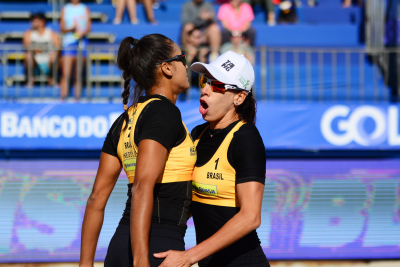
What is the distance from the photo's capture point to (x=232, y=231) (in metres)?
1.84

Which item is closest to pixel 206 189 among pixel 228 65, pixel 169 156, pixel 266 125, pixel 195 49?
pixel 169 156

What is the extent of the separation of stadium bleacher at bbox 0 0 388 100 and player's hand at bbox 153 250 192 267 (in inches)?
205

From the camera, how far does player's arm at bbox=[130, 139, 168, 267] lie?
1717 millimetres

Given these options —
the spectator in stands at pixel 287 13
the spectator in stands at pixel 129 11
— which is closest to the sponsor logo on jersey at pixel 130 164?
the spectator in stands at pixel 129 11

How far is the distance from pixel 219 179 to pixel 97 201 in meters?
0.63

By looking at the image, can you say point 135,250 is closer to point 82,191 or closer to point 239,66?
point 239,66

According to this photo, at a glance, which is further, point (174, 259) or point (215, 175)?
point (215, 175)

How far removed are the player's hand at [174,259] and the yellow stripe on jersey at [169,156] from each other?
12.8 inches

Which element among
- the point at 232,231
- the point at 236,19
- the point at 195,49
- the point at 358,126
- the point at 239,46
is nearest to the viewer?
the point at 232,231

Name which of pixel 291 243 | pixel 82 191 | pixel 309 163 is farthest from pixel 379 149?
pixel 82 191

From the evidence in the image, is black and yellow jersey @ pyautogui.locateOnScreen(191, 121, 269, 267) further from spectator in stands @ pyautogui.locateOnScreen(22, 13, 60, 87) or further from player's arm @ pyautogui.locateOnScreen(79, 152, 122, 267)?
spectator in stands @ pyautogui.locateOnScreen(22, 13, 60, 87)

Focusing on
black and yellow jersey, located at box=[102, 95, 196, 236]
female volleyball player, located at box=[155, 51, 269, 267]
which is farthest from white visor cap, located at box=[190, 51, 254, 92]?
black and yellow jersey, located at box=[102, 95, 196, 236]

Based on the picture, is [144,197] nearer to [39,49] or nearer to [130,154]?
[130,154]

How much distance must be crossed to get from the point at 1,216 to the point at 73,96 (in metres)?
2.26
